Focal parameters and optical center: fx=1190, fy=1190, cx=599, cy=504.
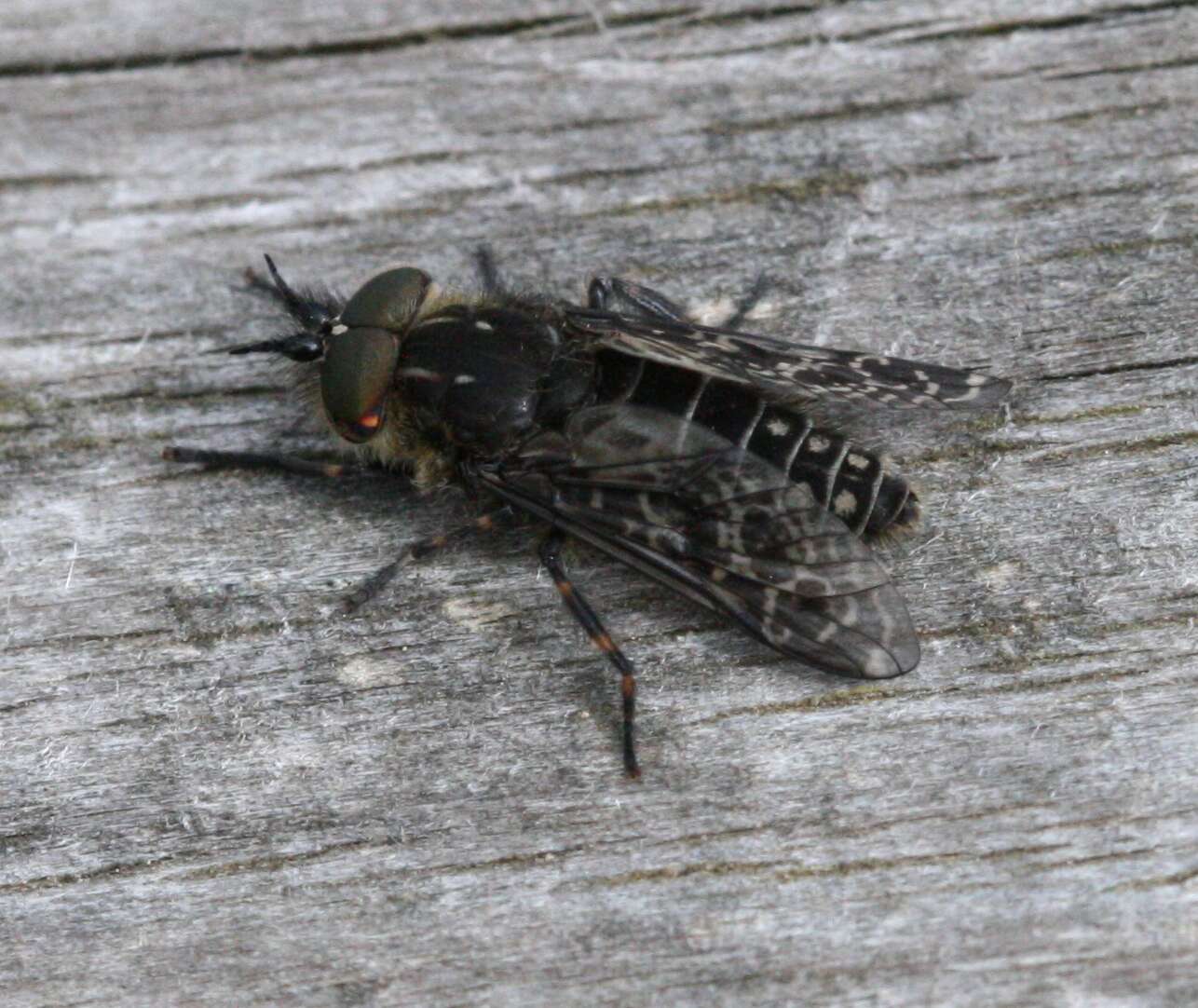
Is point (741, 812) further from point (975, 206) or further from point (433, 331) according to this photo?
point (975, 206)

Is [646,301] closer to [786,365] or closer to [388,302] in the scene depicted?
[786,365]

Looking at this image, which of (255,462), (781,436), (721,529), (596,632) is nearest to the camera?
(596,632)

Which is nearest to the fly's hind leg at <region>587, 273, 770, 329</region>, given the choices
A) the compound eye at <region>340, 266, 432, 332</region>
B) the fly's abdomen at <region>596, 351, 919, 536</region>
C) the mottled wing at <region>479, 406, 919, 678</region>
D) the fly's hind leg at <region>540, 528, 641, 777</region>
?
the fly's abdomen at <region>596, 351, 919, 536</region>

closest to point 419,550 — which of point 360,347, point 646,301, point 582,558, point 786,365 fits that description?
point 582,558

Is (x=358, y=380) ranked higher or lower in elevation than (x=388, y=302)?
lower

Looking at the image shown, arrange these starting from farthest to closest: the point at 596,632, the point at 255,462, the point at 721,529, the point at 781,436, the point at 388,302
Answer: the point at 388,302 → the point at 255,462 → the point at 781,436 → the point at 721,529 → the point at 596,632

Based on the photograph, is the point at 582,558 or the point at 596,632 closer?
the point at 596,632

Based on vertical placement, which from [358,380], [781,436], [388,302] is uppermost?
[388,302]

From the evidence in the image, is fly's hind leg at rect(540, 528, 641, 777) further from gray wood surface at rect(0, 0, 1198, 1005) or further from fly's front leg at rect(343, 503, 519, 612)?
fly's front leg at rect(343, 503, 519, 612)
